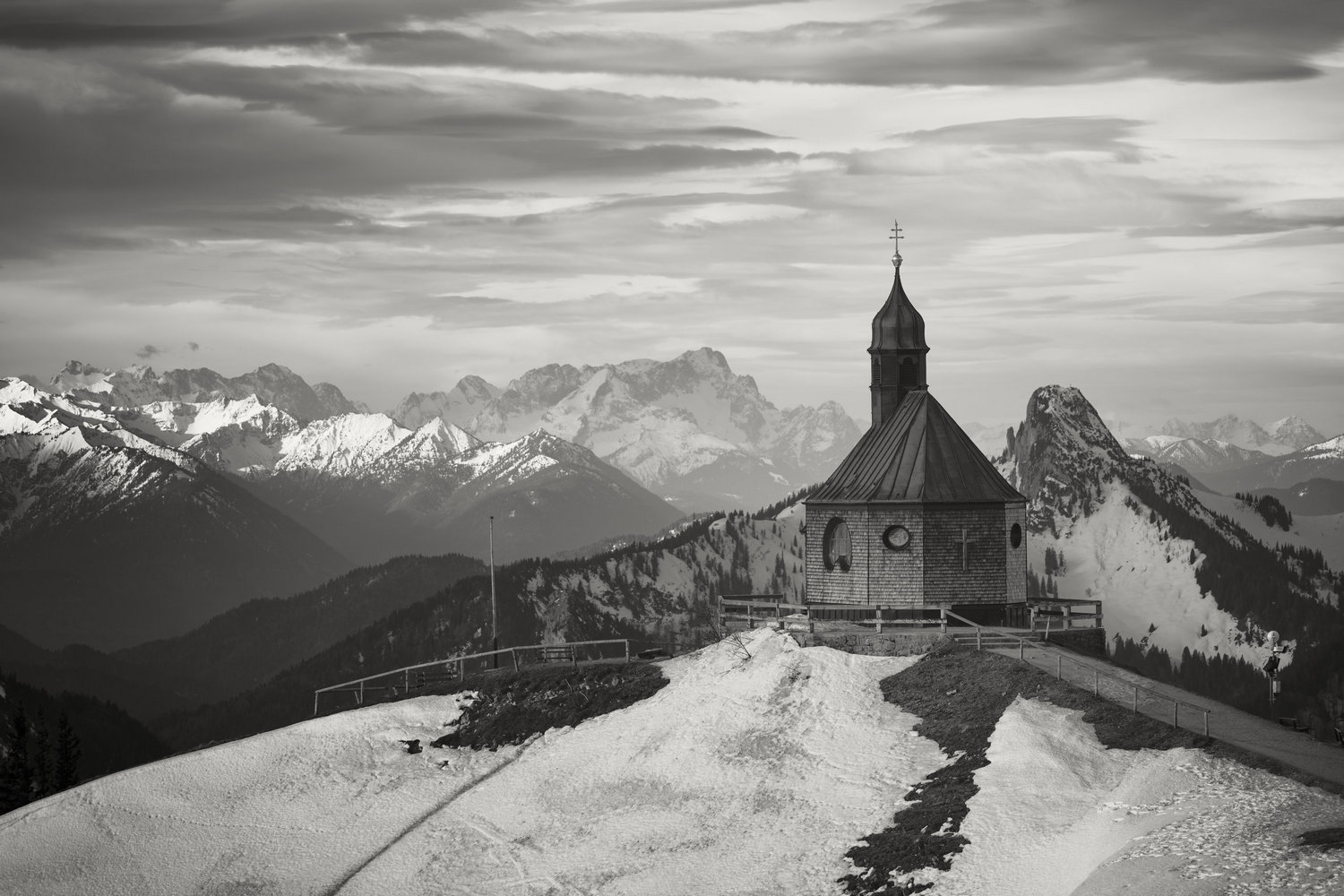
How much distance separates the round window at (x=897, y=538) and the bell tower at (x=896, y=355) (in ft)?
28.8

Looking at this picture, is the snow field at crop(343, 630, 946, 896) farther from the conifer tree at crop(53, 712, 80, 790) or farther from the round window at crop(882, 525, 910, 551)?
the conifer tree at crop(53, 712, 80, 790)

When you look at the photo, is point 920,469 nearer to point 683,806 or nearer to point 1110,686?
point 1110,686

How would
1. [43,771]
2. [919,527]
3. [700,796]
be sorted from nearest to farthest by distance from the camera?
[700,796], [919,527], [43,771]

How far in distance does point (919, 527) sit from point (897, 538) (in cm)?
114

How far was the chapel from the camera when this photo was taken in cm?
6378

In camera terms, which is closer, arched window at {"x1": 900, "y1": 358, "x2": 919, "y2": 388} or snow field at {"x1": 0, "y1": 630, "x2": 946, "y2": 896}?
snow field at {"x1": 0, "y1": 630, "x2": 946, "y2": 896}

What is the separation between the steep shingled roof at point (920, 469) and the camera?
6450 centimetres

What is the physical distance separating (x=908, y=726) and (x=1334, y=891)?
20.7 m

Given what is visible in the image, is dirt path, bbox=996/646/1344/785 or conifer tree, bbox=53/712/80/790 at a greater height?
dirt path, bbox=996/646/1344/785

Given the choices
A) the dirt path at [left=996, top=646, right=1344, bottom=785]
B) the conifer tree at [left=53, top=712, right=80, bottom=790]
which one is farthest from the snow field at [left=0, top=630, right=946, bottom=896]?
the conifer tree at [left=53, top=712, right=80, bottom=790]

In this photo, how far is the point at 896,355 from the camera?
72.3 metres

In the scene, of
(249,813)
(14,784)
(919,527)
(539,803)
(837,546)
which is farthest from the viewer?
(14,784)

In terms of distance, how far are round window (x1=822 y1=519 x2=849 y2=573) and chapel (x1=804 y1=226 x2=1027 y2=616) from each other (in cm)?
4

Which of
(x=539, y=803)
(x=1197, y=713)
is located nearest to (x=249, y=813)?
(x=539, y=803)
